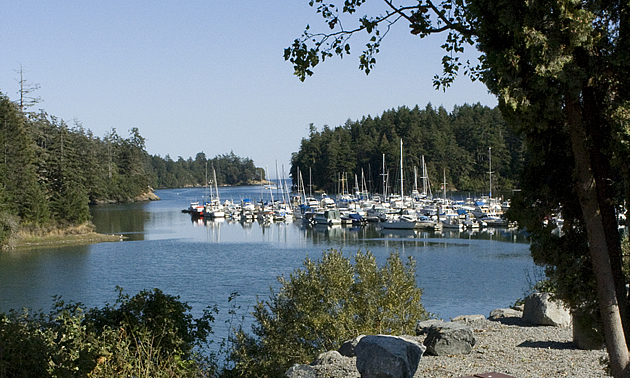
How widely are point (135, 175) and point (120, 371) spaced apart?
13464cm

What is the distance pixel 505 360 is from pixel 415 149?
108 meters

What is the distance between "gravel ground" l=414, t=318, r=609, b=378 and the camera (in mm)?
Result: 8469

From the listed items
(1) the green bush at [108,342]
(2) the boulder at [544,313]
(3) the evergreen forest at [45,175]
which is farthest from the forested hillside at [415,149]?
(1) the green bush at [108,342]

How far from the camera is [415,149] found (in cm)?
11569

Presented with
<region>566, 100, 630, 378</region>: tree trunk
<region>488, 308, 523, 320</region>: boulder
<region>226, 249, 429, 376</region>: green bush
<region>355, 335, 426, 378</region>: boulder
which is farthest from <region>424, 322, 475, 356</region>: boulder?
<region>488, 308, 523, 320</region>: boulder

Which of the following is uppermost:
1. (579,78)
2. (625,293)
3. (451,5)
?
(451,5)

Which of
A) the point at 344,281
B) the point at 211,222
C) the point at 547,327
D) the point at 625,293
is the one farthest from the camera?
the point at 211,222

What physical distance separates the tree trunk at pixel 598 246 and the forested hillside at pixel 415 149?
297 ft

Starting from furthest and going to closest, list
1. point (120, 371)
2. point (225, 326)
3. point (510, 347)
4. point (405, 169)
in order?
1. point (405, 169)
2. point (225, 326)
3. point (510, 347)
4. point (120, 371)

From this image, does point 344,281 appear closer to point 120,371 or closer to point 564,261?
point 120,371

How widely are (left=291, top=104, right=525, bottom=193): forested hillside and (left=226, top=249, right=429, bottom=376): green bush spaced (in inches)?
3269

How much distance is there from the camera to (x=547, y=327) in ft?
39.1

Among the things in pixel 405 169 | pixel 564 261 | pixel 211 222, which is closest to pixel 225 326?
pixel 564 261

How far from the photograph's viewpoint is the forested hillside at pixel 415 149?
4422 inches
